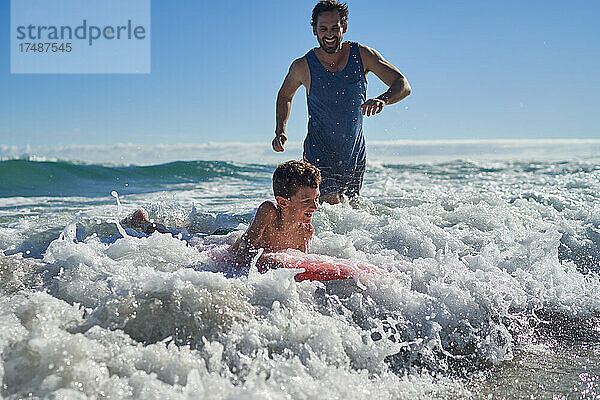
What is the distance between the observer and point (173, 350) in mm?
2168

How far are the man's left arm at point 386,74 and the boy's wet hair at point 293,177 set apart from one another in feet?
4.09

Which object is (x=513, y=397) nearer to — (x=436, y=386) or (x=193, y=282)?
(x=436, y=386)

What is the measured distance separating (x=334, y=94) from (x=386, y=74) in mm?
481

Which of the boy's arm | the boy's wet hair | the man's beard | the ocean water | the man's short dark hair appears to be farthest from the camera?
the man's beard

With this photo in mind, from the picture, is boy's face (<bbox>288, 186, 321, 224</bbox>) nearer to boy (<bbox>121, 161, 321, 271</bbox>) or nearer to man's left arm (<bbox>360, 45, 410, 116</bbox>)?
boy (<bbox>121, 161, 321, 271</bbox>)

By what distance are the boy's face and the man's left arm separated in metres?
1.28

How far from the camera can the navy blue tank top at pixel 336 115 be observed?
14.8 feet

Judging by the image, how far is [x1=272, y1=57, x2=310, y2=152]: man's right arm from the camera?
15.1ft

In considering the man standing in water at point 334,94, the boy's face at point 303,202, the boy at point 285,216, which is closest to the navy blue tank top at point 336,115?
the man standing in water at point 334,94

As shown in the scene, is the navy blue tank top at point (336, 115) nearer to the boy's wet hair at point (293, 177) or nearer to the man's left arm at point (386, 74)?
the man's left arm at point (386, 74)

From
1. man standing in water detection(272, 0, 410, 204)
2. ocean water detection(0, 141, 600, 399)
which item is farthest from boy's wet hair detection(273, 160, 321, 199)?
man standing in water detection(272, 0, 410, 204)

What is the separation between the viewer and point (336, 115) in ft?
15.1

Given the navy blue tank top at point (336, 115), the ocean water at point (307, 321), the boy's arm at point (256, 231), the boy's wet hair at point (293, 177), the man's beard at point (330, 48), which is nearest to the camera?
the ocean water at point (307, 321)

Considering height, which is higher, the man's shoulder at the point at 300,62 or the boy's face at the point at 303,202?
the man's shoulder at the point at 300,62
